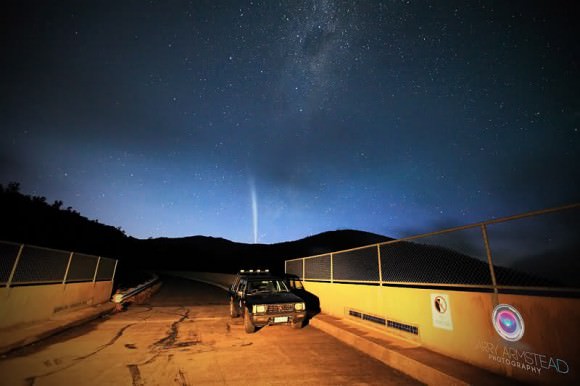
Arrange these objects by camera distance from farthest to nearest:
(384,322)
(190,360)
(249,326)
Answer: (249,326)
(384,322)
(190,360)

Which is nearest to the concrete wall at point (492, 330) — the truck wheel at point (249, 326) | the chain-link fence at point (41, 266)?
the truck wheel at point (249, 326)

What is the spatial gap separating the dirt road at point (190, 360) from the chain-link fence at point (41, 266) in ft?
6.69

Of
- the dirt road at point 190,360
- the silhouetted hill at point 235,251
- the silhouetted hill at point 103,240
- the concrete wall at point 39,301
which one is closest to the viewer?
the dirt road at point 190,360

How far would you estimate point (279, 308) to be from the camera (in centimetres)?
870

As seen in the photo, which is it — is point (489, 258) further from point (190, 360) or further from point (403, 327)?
point (190, 360)

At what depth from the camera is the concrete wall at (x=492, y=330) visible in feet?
12.5

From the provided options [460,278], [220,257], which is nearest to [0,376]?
[460,278]

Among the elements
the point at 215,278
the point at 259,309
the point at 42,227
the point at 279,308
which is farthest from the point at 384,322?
the point at 42,227

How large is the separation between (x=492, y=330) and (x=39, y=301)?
12.1 metres

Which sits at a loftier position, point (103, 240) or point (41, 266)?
point (103, 240)

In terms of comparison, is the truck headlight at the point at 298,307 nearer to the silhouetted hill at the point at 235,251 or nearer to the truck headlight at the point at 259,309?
the truck headlight at the point at 259,309

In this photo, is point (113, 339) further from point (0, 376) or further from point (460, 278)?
point (460, 278)

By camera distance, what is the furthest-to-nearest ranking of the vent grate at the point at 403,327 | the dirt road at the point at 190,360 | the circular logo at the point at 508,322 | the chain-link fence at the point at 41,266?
the chain-link fence at the point at 41,266
the vent grate at the point at 403,327
the dirt road at the point at 190,360
the circular logo at the point at 508,322

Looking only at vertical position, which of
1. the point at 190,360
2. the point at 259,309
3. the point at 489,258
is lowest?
the point at 190,360
